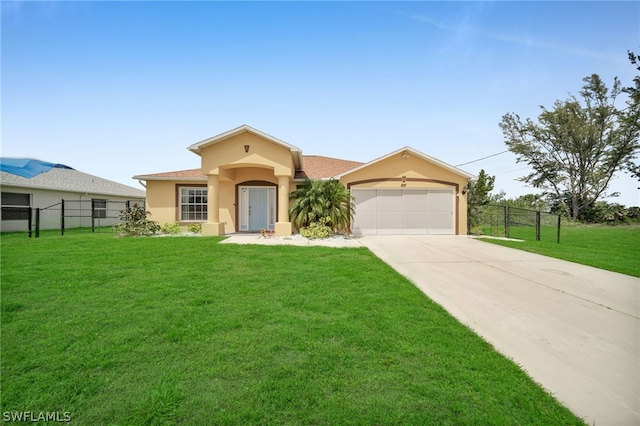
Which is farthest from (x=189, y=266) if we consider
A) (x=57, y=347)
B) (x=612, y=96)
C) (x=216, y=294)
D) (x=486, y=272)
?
(x=612, y=96)

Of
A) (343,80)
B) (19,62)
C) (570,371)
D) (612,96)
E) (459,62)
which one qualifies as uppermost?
(612,96)

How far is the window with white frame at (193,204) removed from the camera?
48.1ft

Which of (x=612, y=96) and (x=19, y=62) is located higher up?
(x=612, y=96)

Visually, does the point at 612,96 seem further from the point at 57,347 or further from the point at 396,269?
the point at 57,347

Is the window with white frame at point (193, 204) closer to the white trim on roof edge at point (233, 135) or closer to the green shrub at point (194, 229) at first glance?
the green shrub at point (194, 229)

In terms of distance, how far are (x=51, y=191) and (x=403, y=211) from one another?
858 inches

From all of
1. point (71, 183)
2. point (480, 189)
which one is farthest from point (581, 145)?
point (71, 183)

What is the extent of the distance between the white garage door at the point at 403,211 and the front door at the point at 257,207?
15.2ft

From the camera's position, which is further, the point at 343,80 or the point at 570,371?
the point at 343,80

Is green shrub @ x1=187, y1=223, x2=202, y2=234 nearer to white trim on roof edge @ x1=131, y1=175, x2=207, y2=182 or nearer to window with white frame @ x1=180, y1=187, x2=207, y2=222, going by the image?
window with white frame @ x1=180, y1=187, x2=207, y2=222

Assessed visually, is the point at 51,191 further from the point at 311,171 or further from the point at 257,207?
the point at 311,171

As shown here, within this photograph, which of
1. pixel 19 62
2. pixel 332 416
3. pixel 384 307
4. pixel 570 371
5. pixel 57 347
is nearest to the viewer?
pixel 332 416

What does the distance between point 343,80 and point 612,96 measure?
1311 inches

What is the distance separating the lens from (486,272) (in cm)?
650
